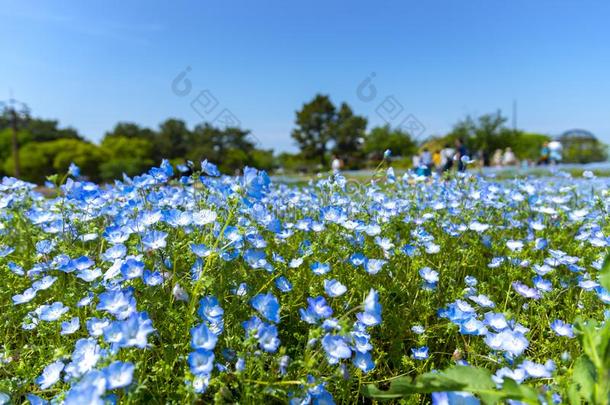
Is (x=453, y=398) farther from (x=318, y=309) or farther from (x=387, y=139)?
(x=387, y=139)

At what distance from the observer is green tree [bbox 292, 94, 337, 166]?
1827 inches

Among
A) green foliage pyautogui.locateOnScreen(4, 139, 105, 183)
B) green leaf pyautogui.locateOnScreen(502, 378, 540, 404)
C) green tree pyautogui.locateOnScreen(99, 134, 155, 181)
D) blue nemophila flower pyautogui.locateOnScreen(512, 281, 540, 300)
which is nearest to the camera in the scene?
green leaf pyautogui.locateOnScreen(502, 378, 540, 404)

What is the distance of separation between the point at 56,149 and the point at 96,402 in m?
32.0

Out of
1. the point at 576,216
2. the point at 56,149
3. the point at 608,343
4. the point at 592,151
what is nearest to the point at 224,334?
the point at 608,343

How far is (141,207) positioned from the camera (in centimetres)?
217

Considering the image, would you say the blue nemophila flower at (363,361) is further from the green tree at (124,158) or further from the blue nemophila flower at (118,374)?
the green tree at (124,158)

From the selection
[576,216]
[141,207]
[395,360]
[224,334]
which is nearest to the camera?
[224,334]

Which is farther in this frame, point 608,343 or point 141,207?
point 141,207

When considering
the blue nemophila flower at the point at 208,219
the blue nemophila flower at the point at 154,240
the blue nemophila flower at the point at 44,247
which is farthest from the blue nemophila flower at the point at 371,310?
the blue nemophila flower at the point at 44,247

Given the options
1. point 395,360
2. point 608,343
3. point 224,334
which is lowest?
point 395,360

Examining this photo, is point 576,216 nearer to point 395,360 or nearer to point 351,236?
point 351,236

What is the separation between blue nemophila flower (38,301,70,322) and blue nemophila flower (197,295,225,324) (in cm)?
62

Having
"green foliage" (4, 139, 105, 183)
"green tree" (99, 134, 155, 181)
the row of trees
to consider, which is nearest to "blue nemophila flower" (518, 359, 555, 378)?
the row of trees

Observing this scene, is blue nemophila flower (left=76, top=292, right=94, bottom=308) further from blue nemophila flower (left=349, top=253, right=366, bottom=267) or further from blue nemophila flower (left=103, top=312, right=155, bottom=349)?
blue nemophila flower (left=349, top=253, right=366, bottom=267)
